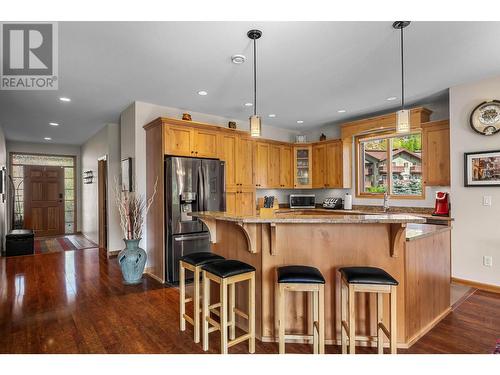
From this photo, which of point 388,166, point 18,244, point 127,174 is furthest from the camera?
point 18,244

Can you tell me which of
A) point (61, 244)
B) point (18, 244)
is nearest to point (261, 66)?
point (18, 244)

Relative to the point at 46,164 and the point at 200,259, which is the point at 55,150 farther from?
the point at 200,259

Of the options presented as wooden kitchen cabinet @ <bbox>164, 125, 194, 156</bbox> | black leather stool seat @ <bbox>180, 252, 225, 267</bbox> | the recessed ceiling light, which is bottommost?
black leather stool seat @ <bbox>180, 252, 225, 267</bbox>

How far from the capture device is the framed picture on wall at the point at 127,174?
182 inches

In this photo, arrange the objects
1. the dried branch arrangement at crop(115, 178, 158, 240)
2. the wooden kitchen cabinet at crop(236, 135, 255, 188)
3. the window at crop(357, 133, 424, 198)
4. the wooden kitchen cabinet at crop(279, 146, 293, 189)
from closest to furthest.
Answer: the dried branch arrangement at crop(115, 178, 158, 240) < the window at crop(357, 133, 424, 198) < the wooden kitchen cabinet at crop(236, 135, 255, 188) < the wooden kitchen cabinet at crop(279, 146, 293, 189)

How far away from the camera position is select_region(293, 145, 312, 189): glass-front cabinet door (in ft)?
20.2

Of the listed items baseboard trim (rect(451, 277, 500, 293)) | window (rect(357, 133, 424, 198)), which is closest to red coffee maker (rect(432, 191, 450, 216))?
window (rect(357, 133, 424, 198))

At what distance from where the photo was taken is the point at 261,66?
10.3 ft

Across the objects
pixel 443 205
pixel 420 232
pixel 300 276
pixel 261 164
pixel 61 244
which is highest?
pixel 261 164

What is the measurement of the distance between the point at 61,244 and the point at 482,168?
27.6ft

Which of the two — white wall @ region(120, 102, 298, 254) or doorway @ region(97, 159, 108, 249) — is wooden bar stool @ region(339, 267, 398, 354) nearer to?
white wall @ region(120, 102, 298, 254)

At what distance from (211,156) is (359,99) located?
2474 millimetres

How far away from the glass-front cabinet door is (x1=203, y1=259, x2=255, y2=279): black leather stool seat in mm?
4182

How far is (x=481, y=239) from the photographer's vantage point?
11.9 ft
